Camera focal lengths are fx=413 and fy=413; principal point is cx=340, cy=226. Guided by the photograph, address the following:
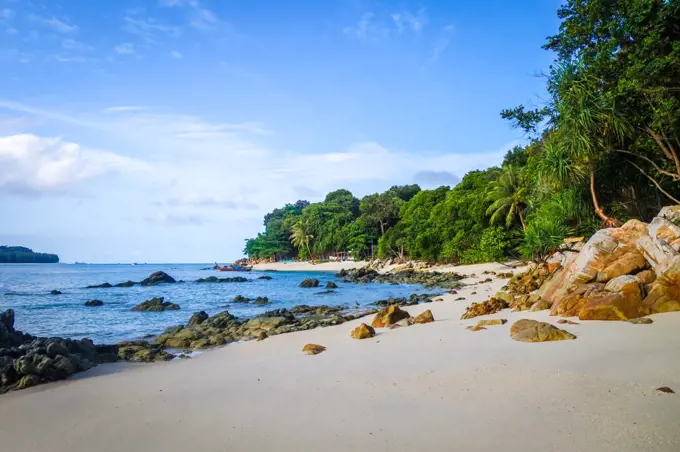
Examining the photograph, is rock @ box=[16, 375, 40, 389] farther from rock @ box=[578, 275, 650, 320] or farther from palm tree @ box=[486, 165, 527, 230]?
palm tree @ box=[486, 165, 527, 230]

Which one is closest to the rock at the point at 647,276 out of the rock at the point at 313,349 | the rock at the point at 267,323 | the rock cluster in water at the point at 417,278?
the rock at the point at 313,349

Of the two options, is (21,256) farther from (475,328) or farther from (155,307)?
(475,328)

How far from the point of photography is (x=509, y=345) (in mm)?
7363

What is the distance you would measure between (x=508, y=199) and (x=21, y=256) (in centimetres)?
20444

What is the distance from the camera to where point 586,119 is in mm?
13453

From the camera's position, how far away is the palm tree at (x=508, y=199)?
119ft

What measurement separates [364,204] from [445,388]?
6106 centimetres

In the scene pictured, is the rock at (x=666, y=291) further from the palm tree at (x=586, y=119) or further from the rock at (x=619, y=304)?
the palm tree at (x=586, y=119)

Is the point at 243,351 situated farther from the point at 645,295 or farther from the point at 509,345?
the point at 645,295

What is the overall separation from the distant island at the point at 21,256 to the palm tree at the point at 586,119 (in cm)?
20979

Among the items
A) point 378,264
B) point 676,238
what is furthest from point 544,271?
point 378,264

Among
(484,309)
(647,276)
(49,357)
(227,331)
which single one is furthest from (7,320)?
(647,276)

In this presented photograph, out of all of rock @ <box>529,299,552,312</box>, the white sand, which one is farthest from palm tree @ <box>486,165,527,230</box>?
the white sand

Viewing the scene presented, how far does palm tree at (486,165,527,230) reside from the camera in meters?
36.2
